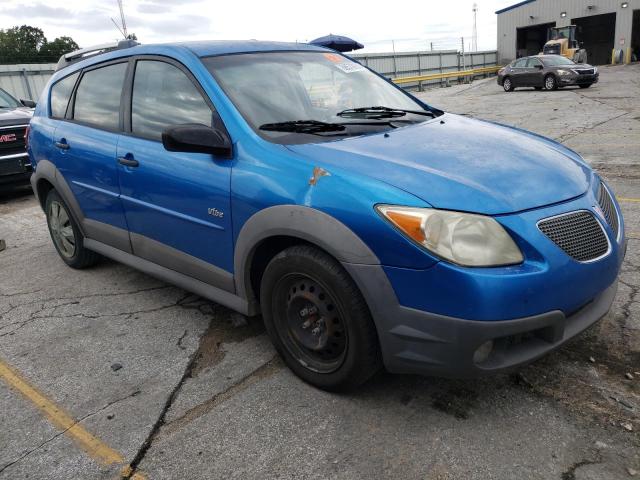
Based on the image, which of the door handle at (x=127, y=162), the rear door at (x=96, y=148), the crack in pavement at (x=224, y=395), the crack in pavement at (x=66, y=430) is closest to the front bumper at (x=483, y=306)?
the crack in pavement at (x=224, y=395)

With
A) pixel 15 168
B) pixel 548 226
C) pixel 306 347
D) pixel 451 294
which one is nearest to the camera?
pixel 451 294

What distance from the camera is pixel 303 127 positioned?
300 centimetres

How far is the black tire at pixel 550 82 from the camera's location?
22.3 meters

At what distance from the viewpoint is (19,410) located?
9.42 feet

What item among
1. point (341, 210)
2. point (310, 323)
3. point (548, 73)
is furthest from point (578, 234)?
point (548, 73)

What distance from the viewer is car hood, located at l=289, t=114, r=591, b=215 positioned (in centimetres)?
235

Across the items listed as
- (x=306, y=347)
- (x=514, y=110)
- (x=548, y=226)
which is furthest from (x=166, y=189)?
(x=514, y=110)

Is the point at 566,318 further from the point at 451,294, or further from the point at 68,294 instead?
the point at 68,294

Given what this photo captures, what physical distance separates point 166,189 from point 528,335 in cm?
212

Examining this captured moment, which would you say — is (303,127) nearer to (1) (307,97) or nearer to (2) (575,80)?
(1) (307,97)

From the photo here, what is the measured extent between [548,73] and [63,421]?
23555 mm

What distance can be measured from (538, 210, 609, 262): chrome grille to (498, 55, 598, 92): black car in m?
22.0

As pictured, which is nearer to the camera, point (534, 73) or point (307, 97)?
point (307, 97)

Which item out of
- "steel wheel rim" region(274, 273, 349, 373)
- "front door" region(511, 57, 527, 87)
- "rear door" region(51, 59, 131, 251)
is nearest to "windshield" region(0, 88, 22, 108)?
"rear door" region(51, 59, 131, 251)
